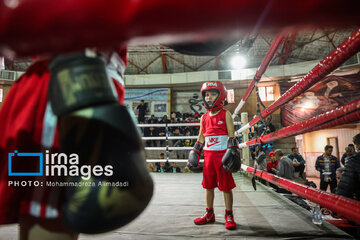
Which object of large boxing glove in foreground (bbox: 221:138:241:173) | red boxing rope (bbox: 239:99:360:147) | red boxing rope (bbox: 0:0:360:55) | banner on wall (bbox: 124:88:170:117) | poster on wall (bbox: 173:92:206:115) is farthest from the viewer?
poster on wall (bbox: 173:92:206:115)

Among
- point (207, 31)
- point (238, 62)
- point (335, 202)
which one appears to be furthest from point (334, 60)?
point (238, 62)

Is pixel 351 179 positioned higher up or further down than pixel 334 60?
further down

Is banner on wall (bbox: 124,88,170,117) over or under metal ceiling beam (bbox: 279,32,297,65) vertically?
under

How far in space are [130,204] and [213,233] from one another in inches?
41.7

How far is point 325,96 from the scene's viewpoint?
8.52m

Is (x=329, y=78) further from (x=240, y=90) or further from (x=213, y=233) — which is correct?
(x=213, y=233)

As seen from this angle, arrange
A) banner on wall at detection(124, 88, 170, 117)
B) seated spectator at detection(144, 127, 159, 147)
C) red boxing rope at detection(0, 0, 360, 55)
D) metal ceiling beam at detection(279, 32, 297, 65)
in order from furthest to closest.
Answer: banner on wall at detection(124, 88, 170, 117) < metal ceiling beam at detection(279, 32, 297, 65) < seated spectator at detection(144, 127, 159, 147) < red boxing rope at detection(0, 0, 360, 55)

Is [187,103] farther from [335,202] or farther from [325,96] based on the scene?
[335,202]

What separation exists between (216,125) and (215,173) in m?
0.41

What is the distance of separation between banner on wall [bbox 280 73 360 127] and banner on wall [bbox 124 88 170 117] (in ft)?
18.1

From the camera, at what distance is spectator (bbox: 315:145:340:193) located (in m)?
4.61

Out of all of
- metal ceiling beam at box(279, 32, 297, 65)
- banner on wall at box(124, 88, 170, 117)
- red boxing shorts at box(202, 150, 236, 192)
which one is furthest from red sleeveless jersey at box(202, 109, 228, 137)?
metal ceiling beam at box(279, 32, 297, 65)

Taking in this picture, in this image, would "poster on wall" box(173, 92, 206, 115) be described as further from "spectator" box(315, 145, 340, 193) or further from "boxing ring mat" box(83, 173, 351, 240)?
"boxing ring mat" box(83, 173, 351, 240)

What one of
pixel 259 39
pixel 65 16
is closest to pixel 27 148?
pixel 65 16
